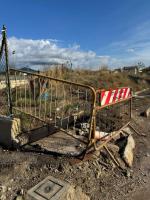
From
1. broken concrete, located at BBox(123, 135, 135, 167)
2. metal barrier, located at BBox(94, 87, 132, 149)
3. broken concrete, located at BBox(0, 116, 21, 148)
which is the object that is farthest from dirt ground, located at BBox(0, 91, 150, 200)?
metal barrier, located at BBox(94, 87, 132, 149)

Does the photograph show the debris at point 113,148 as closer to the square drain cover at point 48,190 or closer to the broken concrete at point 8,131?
the square drain cover at point 48,190

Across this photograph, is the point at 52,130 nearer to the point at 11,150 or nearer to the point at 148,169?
the point at 11,150

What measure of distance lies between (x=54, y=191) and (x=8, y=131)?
2213 millimetres

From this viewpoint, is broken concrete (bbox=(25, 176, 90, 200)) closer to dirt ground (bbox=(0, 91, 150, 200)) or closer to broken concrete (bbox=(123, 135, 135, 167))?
dirt ground (bbox=(0, 91, 150, 200))

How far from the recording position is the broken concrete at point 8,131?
529 centimetres

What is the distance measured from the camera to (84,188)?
4.07 metres

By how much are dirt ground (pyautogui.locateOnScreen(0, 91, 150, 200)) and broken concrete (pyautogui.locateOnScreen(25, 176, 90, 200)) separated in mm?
185

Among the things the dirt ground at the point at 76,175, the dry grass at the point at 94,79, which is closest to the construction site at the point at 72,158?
the dirt ground at the point at 76,175

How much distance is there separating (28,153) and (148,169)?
253 cm

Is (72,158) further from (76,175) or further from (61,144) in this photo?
(61,144)

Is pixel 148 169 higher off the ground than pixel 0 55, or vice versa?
Answer: pixel 0 55

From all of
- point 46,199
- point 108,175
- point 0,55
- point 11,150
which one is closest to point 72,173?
point 108,175

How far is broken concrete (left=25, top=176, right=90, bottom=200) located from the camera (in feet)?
11.3

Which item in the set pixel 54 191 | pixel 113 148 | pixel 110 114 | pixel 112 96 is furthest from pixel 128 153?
pixel 110 114
